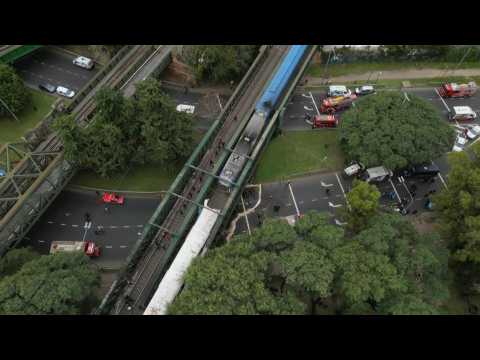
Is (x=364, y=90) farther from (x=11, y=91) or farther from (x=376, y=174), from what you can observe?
(x=11, y=91)

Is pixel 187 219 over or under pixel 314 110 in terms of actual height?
under

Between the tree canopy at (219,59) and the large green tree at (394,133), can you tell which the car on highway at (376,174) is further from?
the tree canopy at (219,59)

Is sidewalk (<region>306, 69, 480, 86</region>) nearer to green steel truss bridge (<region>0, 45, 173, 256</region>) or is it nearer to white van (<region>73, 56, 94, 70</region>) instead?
green steel truss bridge (<region>0, 45, 173, 256</region>)

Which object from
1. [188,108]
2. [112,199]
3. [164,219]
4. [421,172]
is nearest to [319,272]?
[164,219]

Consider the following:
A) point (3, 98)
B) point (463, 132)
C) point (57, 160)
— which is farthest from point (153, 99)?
point (463, 132)

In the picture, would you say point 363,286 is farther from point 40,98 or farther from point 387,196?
point 40,98

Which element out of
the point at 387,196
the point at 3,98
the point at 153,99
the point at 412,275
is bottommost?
the point at 387,196

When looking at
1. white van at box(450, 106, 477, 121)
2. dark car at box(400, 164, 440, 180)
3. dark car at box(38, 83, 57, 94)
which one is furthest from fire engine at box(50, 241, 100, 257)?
white van at box(450, 106, 477, 121)
